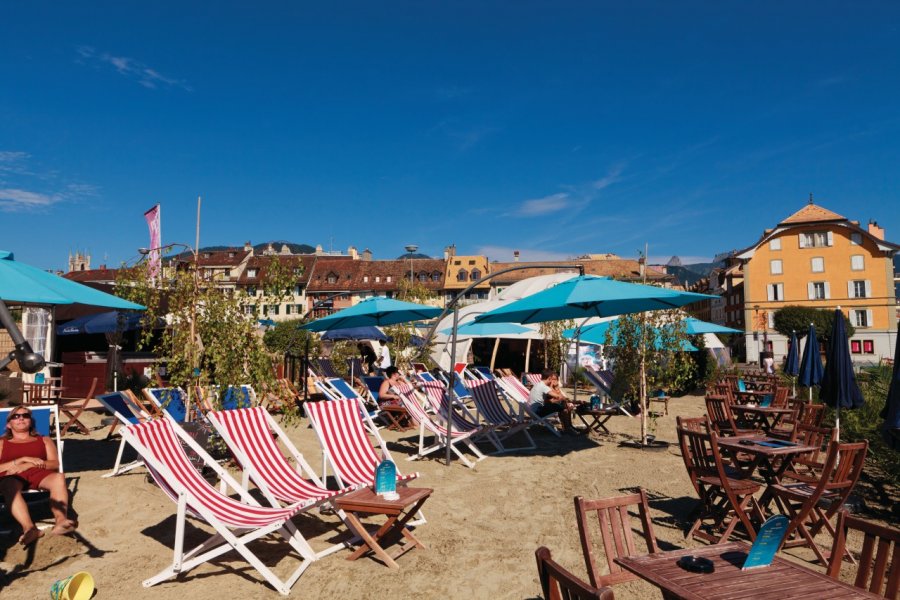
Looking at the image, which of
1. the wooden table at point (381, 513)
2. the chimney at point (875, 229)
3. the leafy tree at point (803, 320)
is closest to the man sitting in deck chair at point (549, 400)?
the wooden table at point (381, 513)

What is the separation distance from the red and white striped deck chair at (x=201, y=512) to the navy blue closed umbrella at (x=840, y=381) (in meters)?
6.08

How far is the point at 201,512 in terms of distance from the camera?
386cm

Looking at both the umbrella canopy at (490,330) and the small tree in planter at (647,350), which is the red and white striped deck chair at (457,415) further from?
the umbrella canopy at (490,330)

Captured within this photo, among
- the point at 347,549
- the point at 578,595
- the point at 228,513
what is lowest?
the point at 347,549

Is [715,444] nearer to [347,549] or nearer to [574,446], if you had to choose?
[347,549]

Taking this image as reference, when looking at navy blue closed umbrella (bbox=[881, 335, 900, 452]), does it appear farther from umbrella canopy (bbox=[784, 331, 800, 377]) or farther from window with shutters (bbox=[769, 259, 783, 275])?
window with shutters (bbox=[769, 259, 783, 275])

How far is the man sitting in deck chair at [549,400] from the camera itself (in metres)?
9.59

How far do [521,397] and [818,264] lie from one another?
43.4 m

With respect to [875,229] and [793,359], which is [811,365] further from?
[875,229]

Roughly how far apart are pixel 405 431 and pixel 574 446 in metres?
2.99

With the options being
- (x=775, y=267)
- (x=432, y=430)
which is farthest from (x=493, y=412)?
(x=775, y=267)

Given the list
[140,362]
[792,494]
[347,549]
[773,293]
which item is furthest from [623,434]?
[773,293]

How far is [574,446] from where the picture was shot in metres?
8.88

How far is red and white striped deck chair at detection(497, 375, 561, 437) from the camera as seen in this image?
361 inches
